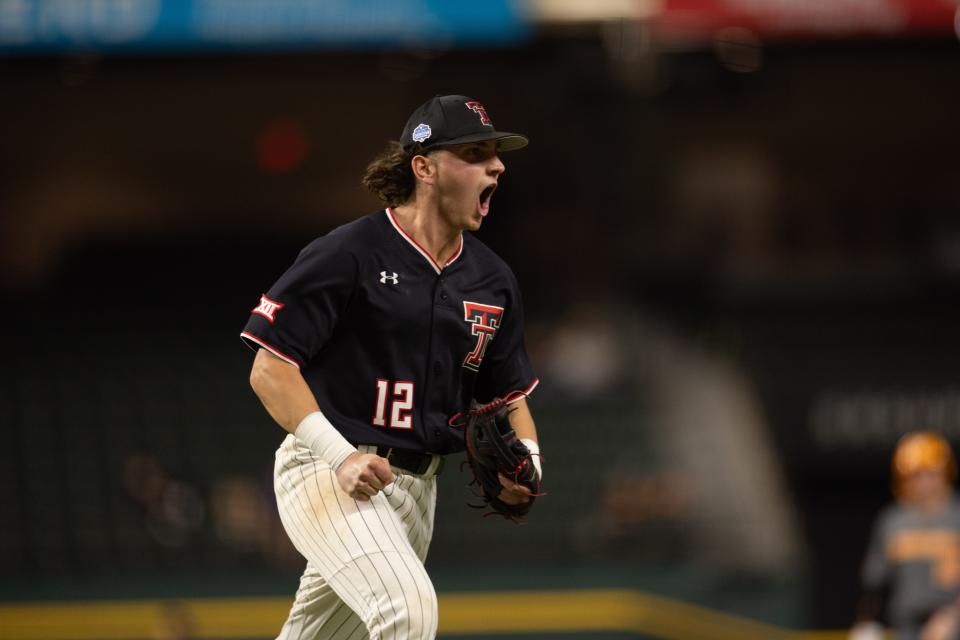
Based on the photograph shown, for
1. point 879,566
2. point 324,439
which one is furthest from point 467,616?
point 324,439

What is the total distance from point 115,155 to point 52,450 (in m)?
4.47

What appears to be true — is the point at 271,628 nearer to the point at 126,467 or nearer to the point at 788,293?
the point at 126,467

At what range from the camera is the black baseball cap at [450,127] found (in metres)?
4.10

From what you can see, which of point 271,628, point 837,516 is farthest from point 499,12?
point 837,516

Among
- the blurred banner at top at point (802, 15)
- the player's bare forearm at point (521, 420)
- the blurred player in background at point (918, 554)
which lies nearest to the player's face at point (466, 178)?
the player's bare forearm at point (521, 420)

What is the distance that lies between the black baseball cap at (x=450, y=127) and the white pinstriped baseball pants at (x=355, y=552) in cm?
90

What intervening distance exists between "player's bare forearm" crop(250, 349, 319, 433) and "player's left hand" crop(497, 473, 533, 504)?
0.63 metres

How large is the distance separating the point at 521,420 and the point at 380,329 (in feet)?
2.09

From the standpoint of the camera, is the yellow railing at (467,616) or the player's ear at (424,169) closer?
the player's ear at (424,169)

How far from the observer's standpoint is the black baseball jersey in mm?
3973

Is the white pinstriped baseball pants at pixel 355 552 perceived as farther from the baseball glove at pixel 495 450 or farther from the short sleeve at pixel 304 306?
the short sleeve at pixel 304 306

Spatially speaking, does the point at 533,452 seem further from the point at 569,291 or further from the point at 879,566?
the point at 569,291

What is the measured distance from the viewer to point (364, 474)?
3.73 m

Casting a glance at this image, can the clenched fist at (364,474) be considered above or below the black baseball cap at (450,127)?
below
